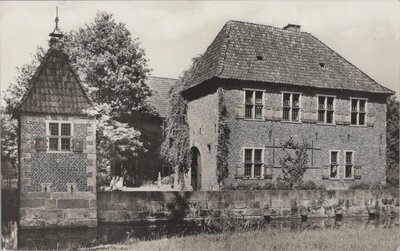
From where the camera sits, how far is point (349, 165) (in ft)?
74.1

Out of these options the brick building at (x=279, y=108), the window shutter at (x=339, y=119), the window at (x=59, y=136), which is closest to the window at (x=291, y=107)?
the brick building at (x=279, y=108)

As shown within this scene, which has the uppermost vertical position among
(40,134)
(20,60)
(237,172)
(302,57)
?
(302,57)

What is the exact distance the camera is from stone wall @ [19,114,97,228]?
13.0 metres

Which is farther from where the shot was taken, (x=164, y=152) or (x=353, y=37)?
(x=164, y=152)

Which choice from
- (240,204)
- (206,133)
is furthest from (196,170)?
(240,204)

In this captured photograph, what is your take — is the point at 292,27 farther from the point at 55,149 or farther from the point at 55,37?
the point at 55,149

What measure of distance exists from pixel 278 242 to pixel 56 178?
6555 millimetres

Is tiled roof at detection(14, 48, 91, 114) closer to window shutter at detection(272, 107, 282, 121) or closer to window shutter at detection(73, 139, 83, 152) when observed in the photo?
window shutter at detection(73, 139, 83, 152)

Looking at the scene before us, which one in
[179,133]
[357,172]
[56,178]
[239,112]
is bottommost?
[357,172]

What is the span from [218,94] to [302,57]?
5484 mm

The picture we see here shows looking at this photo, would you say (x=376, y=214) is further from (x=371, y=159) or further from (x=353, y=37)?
(x=353, y=37)

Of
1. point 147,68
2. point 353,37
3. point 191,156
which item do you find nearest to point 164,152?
point 191,156

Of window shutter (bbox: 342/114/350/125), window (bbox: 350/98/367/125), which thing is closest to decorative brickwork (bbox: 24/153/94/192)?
window shutter (bbox: 342/114/350/125)

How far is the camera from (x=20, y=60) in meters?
9.96
